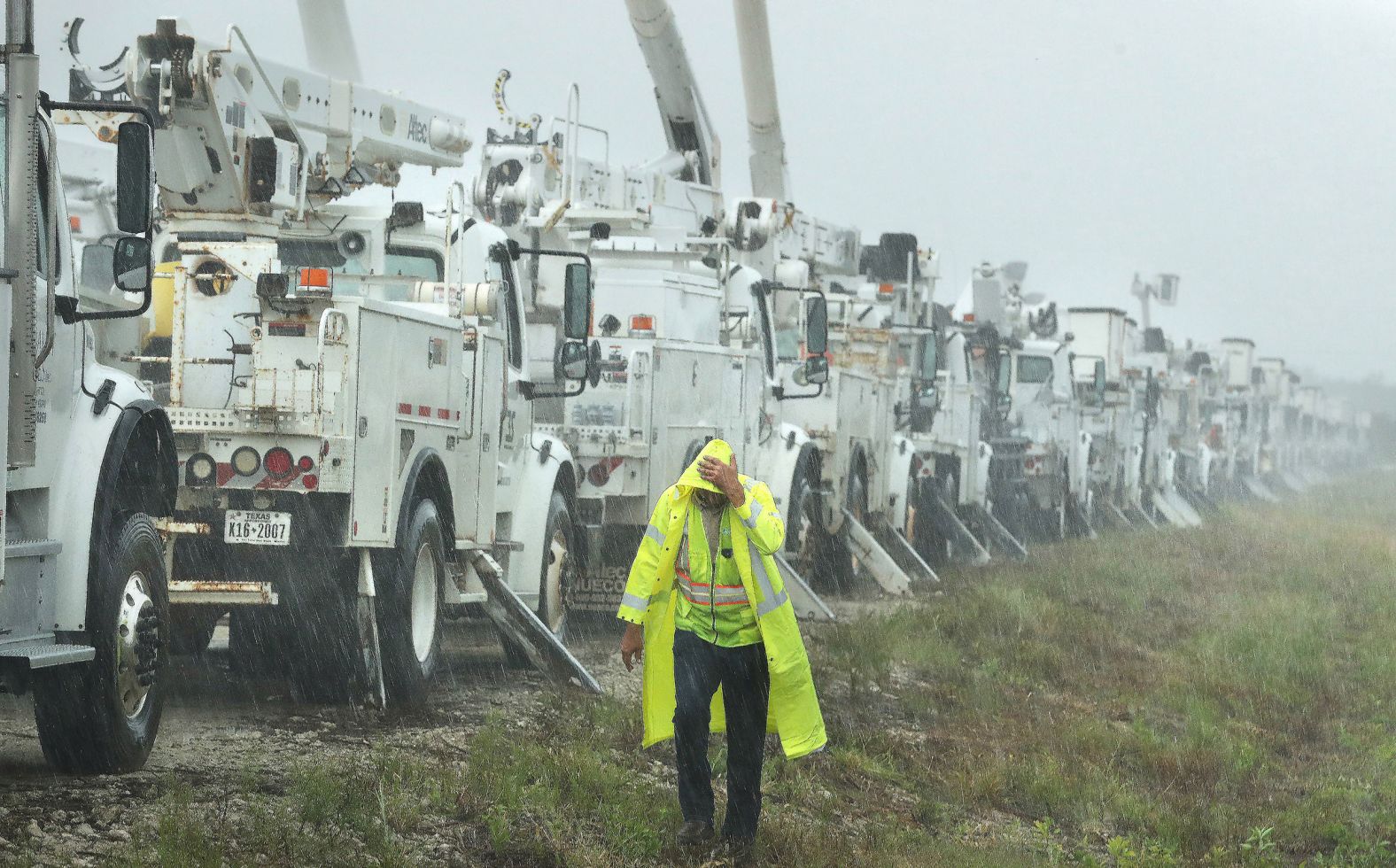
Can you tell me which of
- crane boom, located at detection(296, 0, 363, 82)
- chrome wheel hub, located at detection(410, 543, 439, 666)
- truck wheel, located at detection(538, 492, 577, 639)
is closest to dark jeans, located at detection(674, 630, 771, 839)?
chrome wheel hub, located at detection(410, 543, 439, 666)

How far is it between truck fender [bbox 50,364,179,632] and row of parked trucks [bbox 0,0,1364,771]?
1 centimetres

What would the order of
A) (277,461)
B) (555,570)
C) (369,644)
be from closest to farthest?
(277,461) < (369,644) < (555,570)

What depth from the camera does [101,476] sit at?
6.53 m

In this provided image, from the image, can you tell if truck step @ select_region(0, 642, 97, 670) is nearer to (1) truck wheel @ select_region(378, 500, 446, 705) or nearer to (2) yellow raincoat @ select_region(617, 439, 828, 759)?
(2) yellow raincoat @ select_region(617, 439, 828, 759)

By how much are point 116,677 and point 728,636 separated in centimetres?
216

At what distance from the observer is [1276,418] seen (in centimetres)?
6450

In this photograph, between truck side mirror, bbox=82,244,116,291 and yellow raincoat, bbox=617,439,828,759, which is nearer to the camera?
yellow raincoat, bbox=617,439,828,759

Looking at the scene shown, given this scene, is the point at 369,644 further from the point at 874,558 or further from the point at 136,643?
the point at 874,558

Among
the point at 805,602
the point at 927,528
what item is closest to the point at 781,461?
the point at 805,602

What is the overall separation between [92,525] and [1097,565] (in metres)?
16.2

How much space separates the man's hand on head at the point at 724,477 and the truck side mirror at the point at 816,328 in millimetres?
9079

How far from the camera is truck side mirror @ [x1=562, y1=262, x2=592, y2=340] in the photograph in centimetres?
1140

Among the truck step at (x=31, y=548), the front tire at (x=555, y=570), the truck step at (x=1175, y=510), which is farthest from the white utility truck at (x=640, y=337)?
the truck step at (x=1175, y=510)

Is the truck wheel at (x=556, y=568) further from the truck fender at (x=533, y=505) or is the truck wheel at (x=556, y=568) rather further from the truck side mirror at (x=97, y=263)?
the truck side mirror at (x=97, y=263)
